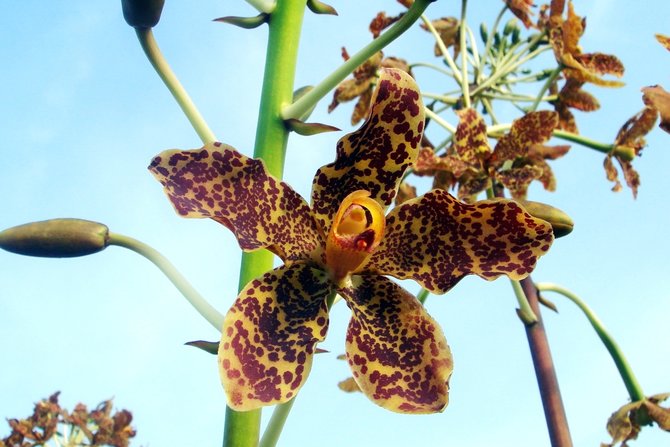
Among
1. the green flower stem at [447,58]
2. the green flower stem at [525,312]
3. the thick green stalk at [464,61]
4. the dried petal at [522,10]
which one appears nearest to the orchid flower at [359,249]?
the green flower stem at [525,312]

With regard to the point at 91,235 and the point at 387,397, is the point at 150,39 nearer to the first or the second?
the point at 91,235

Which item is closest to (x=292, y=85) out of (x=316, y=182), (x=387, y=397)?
(x=316, y=182)

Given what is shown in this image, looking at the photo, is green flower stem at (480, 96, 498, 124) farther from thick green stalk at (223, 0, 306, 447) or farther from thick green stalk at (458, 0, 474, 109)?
thick green stalk at (223, 0, 306, 447)

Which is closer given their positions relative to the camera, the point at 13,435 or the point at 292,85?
the point at 292,85

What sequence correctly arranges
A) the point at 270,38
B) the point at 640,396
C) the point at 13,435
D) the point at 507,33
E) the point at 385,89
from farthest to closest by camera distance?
the point at 13,435 → the point at 507,33 → the point at 640,396 → the point at 270,38 → the point at 385,89

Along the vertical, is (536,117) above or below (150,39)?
above

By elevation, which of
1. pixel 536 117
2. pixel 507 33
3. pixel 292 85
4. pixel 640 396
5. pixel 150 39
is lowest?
pixel 640 396

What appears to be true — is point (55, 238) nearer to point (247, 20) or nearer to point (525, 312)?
point (247, 20)

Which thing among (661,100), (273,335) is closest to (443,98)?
(661,100)
